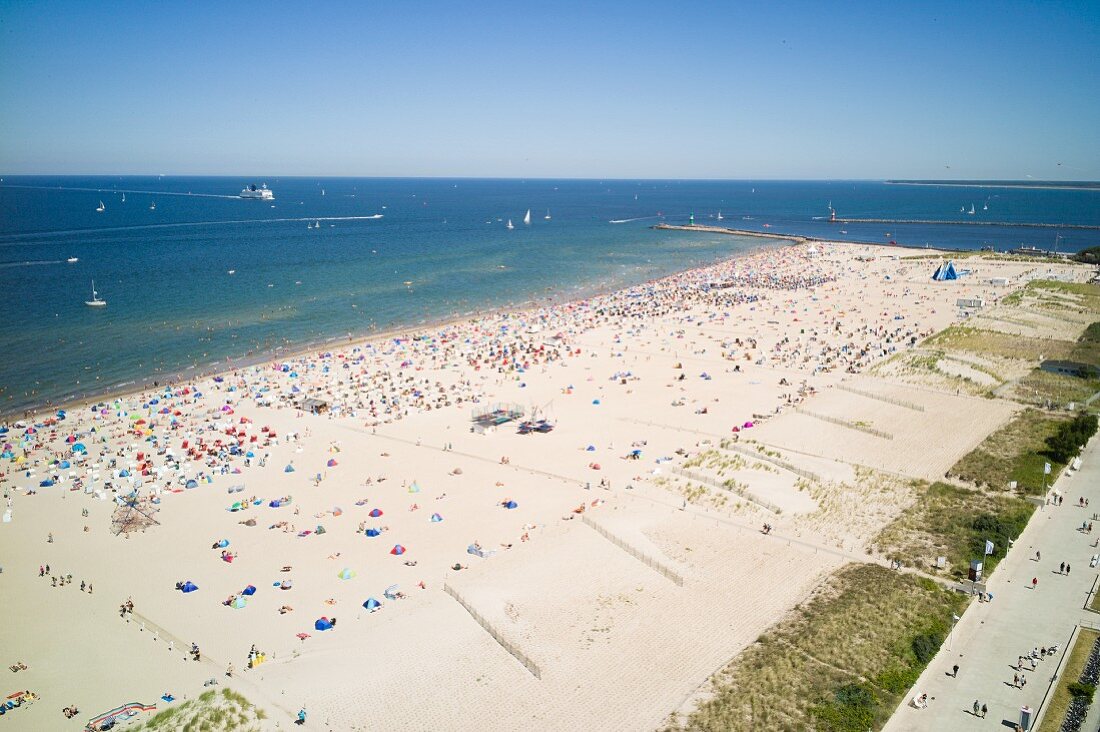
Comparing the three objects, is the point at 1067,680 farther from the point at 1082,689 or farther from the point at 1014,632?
the point at 1014,632

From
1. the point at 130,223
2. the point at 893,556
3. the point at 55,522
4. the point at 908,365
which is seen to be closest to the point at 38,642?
the point at 55,522

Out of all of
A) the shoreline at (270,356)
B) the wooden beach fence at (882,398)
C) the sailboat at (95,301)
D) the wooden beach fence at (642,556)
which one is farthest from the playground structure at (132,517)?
the sailboat at (95,301)

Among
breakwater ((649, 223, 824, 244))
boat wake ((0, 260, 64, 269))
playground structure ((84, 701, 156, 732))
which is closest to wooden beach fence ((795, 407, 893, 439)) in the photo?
playground structure ((84, 701, 156, 732))

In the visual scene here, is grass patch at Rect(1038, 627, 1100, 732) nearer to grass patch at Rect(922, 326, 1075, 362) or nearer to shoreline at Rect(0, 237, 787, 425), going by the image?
grass patch at Rect(922, 326, 1075, 362)

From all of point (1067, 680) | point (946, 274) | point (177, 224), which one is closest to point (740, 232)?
point (946, 274)

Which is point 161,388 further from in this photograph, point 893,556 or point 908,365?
point 908,365

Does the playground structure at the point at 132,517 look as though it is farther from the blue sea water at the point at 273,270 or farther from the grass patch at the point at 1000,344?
the grass patch at the point at 1000,344
